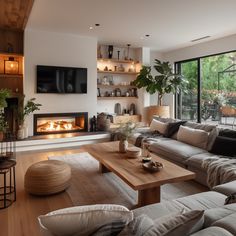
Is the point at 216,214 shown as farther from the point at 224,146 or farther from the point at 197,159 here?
the point at 224,146

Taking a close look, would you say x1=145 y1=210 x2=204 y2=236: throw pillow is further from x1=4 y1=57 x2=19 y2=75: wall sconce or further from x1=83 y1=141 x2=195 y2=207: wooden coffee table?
x1=4 y1=57 x2=19 y2=75: wall sconce

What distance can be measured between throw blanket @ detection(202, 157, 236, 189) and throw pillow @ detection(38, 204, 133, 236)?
1.88m

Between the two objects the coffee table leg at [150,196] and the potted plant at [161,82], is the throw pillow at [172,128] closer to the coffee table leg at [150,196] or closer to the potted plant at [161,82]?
the potted plant at [161,82]

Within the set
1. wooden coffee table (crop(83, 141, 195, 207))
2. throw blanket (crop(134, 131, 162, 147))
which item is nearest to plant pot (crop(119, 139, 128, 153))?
wooden coffee table (crop(83, 141, 195, 207))

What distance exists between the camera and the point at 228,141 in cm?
327

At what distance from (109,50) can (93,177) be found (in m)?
4.23

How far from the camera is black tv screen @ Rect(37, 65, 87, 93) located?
17.6ft

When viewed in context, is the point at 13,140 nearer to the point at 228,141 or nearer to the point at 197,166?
the point at 197,166

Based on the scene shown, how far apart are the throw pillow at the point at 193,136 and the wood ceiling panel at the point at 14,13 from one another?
11.0ft

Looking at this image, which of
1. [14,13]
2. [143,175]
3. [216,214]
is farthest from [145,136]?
[14,13]

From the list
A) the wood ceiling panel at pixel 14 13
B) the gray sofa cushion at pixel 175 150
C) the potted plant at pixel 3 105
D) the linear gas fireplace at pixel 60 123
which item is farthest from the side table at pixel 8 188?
the linear gas fireplace at pixel 60 123

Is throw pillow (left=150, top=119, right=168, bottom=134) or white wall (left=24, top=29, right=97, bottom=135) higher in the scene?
white wall (left=24, top=29, right=97, bottom=135)

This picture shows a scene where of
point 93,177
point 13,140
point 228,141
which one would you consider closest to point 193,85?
point 228,141

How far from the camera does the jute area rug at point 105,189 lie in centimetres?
275
